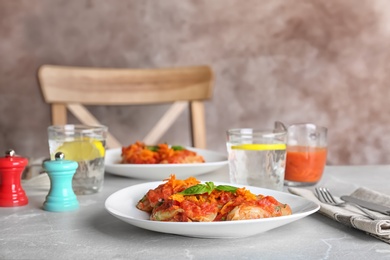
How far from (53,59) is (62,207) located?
193 centimetres

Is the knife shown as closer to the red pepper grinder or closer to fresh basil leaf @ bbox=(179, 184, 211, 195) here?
fresh basil leaf @ bbox=(179, 184, 211, 195)

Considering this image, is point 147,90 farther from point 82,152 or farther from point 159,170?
point 82,152

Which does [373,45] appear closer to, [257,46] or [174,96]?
[257,46]

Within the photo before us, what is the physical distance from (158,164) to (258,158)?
0.89 feet

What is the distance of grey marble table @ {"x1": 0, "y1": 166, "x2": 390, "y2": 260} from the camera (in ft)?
2.76

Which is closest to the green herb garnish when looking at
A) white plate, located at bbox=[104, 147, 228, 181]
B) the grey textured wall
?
white plate, located at bbox=[104, 147, 228, 181]

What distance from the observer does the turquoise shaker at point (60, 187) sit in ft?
3.76

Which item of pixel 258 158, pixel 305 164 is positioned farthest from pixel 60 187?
pixel 305 164

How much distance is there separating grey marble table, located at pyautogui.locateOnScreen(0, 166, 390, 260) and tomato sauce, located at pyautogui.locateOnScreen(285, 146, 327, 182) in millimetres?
327

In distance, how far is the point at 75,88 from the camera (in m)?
2.35

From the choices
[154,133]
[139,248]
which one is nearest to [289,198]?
[139,248]

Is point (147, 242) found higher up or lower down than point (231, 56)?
lower down

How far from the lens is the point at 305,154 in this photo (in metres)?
1.43

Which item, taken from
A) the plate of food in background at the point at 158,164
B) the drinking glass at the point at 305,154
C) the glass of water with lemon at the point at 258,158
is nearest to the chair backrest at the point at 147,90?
the plate of food in background at the point at 158,164
